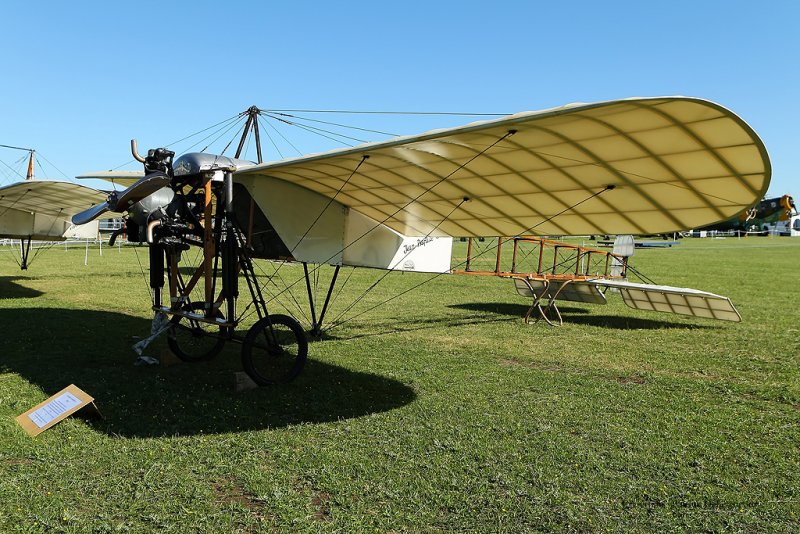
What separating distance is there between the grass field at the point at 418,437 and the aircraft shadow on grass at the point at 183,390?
0.04 m

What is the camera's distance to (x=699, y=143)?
5172 millimetres

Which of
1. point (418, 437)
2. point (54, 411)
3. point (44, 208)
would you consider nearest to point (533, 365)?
point (418, 437)

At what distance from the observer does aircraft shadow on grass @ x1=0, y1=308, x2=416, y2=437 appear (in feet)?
19.4

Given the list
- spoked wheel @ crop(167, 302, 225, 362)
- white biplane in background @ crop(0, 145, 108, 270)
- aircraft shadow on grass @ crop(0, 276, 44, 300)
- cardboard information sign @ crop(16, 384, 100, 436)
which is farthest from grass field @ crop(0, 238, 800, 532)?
aircraft shadow on grass @ crop(0, 276, 44, 300)

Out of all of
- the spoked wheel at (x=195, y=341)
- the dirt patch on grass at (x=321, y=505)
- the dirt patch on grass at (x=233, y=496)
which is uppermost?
the spoked wheel at (x=195, y=341)

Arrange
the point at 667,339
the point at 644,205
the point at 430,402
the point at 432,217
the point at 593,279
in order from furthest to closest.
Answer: the point at 593,279, the point at 667,339, the point at 432,217, the point at 644,205, the point at 430,402

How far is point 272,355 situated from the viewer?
774 centimetres

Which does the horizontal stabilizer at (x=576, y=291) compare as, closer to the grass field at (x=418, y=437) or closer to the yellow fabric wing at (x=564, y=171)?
the grass field at (x=418, y=437)

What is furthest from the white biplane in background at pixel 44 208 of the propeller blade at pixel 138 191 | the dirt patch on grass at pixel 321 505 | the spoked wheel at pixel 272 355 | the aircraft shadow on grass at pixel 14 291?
the dirt patch on grass at pixel 321 505

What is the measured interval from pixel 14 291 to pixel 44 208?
266cm

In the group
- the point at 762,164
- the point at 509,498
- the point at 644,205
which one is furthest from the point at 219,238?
the point at 762,164

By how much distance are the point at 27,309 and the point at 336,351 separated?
856 centimetres

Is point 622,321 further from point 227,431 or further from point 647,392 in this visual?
point 227,431

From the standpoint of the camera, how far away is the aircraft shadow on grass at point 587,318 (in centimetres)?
1300
